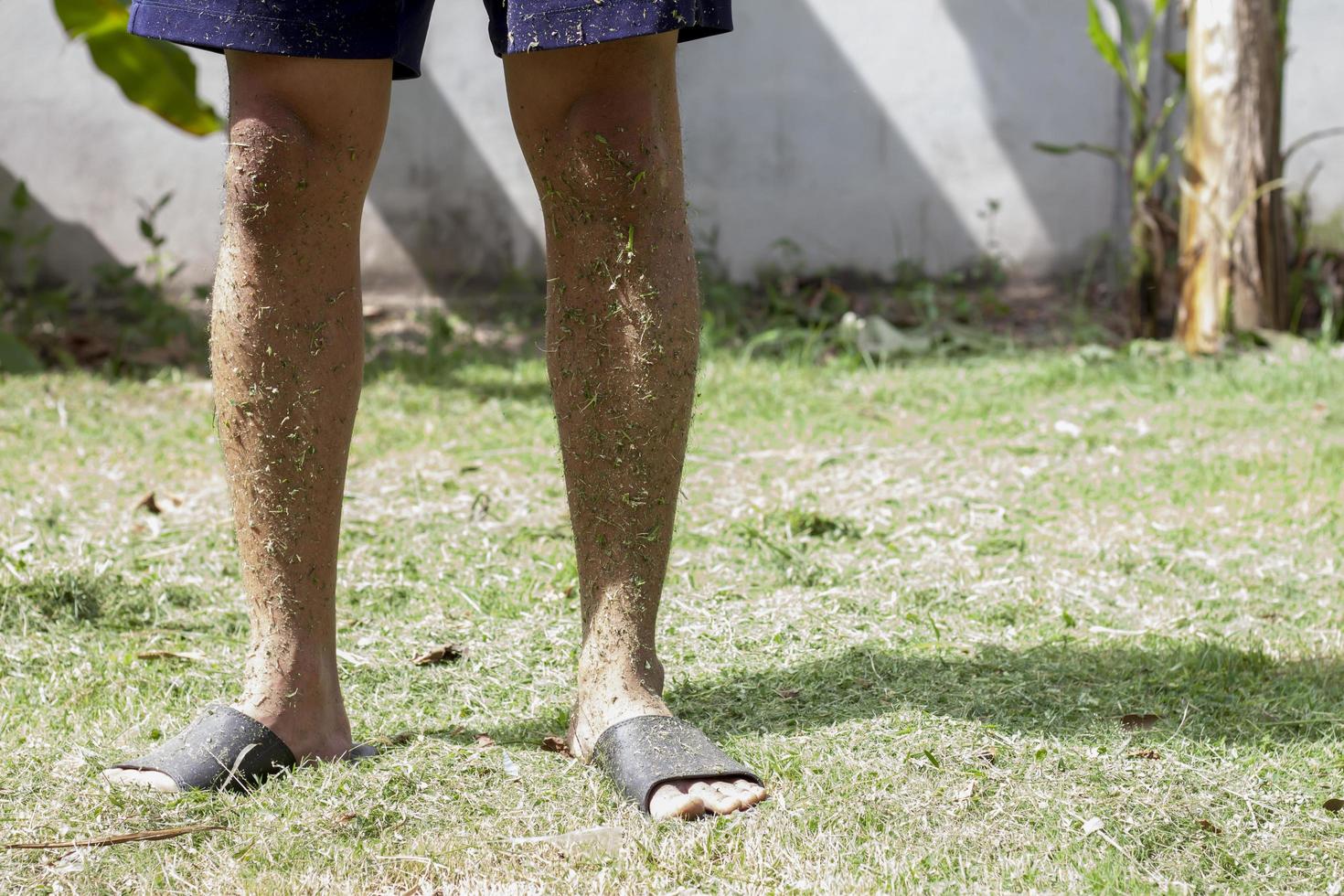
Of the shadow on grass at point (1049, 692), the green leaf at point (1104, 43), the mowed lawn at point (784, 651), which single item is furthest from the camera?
the green leaf at point (1104, 43)

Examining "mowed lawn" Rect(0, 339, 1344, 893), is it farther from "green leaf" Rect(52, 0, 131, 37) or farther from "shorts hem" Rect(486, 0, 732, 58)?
"green leaf" Rect(52, 0, 131, 37)

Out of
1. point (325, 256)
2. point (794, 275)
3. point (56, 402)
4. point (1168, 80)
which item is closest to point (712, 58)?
point (794, 275)

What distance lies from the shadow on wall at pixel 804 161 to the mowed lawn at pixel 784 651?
99.4 inches

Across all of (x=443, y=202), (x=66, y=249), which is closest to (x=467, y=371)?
(x=443, y=202)

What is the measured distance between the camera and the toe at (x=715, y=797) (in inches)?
59.1

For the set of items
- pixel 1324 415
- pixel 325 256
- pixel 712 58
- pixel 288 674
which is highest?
pixel 712 58

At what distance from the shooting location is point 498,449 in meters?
3.64

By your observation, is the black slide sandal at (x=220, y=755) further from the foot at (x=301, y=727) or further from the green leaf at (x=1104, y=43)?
the green leaf at (x=1104, y=43)

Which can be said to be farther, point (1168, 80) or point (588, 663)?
point (1168, 80)

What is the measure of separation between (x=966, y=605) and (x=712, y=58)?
457 centimetres

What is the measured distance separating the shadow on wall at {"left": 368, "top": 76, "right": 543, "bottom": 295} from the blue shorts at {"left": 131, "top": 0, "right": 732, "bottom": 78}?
4850mm

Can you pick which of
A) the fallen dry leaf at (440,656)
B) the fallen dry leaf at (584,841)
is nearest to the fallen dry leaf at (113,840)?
the fallen dry leaf at (584,841)

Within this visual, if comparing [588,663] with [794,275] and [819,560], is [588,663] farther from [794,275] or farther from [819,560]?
[794,275]

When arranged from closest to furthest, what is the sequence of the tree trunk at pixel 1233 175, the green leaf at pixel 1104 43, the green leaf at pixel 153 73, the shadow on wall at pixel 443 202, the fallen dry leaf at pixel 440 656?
the fallen dry leaf at pixel 440 656, the green leaf at pixel 153 73, the tree trunk at pixel 1233 175, the green leaf at pixel 1104 43, the shadow on wall at pixel 443 202
